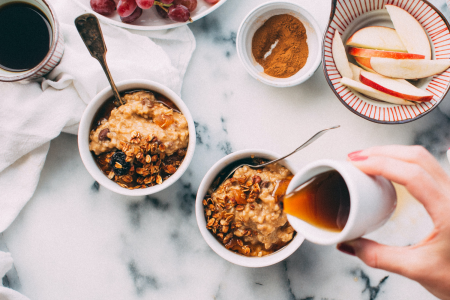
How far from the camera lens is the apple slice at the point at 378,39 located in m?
1.24

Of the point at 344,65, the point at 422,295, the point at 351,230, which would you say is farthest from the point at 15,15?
the point at 422,295

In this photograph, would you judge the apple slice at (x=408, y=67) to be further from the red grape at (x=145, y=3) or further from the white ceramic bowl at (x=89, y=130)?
the red grape at (x=145, y=3)

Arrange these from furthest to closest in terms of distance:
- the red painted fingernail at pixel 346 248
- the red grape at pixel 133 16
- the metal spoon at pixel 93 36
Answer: the red grape at pixel 133 16 < the metal spoon at pixel 93 36 < the red painted fingernail at pixel 346 248

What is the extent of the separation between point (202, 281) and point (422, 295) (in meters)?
0.80

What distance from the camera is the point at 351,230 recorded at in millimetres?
725

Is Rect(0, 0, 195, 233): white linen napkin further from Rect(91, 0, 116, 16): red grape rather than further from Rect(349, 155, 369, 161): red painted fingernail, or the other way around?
Rect(349, 155, 369, 161): red painted fingernail

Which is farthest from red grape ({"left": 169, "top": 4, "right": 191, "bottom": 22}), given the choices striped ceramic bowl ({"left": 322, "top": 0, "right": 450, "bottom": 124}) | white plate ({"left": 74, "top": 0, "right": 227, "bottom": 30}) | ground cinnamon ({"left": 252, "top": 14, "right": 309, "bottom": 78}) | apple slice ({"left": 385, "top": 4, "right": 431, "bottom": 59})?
apple slice ({"left": 385, "top": 4, "right": 431, "bottom": 59})

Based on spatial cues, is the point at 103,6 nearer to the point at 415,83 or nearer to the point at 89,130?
the point at 89,130

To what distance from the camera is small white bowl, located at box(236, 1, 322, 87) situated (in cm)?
125

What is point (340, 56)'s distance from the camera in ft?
3.97

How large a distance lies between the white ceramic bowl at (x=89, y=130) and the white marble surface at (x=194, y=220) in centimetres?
22

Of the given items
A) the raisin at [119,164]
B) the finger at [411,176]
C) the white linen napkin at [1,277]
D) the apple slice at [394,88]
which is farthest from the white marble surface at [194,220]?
the finger at [411,176]

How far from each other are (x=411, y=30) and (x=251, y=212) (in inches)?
32.6

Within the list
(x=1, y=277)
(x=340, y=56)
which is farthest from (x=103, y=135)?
(x=340, y=56)
